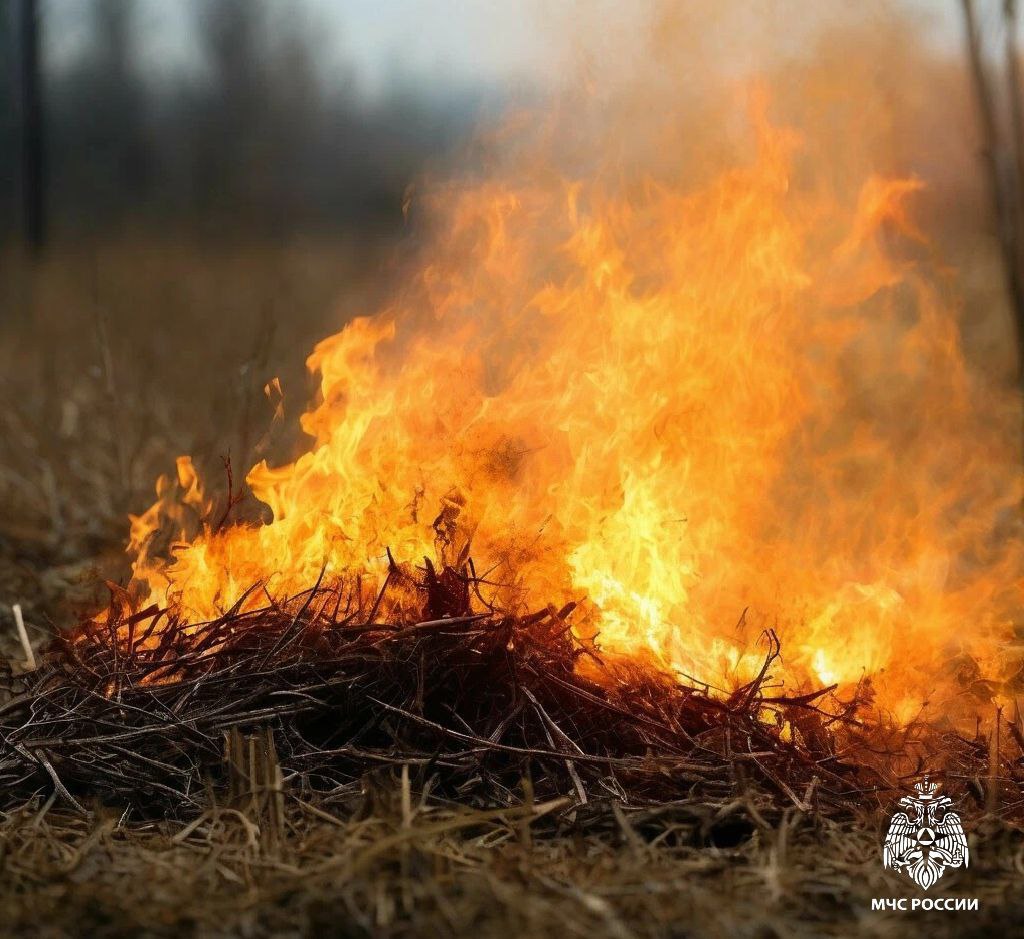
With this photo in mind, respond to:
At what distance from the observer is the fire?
383 cm

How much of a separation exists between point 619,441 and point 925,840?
5.55 ft

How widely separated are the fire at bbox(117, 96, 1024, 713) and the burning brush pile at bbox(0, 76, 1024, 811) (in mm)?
12

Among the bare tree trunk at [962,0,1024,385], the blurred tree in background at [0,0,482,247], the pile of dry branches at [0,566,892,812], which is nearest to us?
the pile of dry branches at [0,566,892,812]

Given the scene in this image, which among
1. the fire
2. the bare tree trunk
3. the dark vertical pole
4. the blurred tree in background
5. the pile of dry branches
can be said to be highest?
the blurred tree in background

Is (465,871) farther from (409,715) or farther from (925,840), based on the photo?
(925,840)

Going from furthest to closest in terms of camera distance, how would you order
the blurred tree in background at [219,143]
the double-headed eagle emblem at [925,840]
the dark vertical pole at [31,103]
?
the blurred tree in background at [219,143] < the dark vertical pole at [31,103] < the double-headed eagle emblem at [925,840]

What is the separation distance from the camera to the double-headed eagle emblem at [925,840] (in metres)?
2.78

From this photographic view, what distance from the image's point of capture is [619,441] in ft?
13.4

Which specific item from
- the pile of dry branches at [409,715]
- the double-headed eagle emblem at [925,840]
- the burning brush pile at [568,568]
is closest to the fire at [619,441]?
the burning brush pile at [568,568]

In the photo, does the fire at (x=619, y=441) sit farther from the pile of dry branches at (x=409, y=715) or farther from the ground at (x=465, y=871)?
the ground at (x=465, y=871)

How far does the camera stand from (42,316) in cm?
900

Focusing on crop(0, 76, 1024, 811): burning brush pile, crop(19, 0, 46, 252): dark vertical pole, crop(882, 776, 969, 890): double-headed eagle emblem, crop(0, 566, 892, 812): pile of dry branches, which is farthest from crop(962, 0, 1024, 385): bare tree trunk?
crop(19, 0, 46, 252): dark vertical pole

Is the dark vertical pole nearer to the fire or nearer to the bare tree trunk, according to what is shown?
the fire

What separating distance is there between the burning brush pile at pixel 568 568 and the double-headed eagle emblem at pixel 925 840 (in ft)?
0.68
